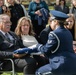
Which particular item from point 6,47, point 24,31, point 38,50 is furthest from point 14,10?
point 38,50

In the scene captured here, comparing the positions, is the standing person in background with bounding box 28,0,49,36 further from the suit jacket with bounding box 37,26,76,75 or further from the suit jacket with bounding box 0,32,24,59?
the suit jacket with bounding box 37,26,76,75

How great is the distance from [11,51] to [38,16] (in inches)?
120

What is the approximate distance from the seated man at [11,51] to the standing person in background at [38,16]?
2539 millimetres

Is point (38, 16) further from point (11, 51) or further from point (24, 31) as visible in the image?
point (11, 51)

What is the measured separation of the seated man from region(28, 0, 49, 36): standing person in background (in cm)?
254

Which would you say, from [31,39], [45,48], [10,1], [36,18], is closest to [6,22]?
[31,39]

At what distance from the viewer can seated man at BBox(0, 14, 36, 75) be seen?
17.3 feet

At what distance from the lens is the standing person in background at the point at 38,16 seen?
8329 millimetres

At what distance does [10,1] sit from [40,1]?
1.07m

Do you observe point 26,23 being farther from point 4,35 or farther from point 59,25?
point 59,25

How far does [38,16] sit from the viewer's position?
8375 mm

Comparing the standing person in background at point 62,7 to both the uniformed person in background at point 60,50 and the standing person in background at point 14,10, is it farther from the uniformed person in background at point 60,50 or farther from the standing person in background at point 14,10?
the uniformed person in background at point 60,50

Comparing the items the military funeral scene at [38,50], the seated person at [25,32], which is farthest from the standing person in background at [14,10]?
the seated person at [25,32]

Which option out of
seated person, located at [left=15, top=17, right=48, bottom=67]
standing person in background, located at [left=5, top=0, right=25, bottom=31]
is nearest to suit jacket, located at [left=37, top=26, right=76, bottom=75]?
seated person, located at [left=15, top=17, right=48, bottom=67]
